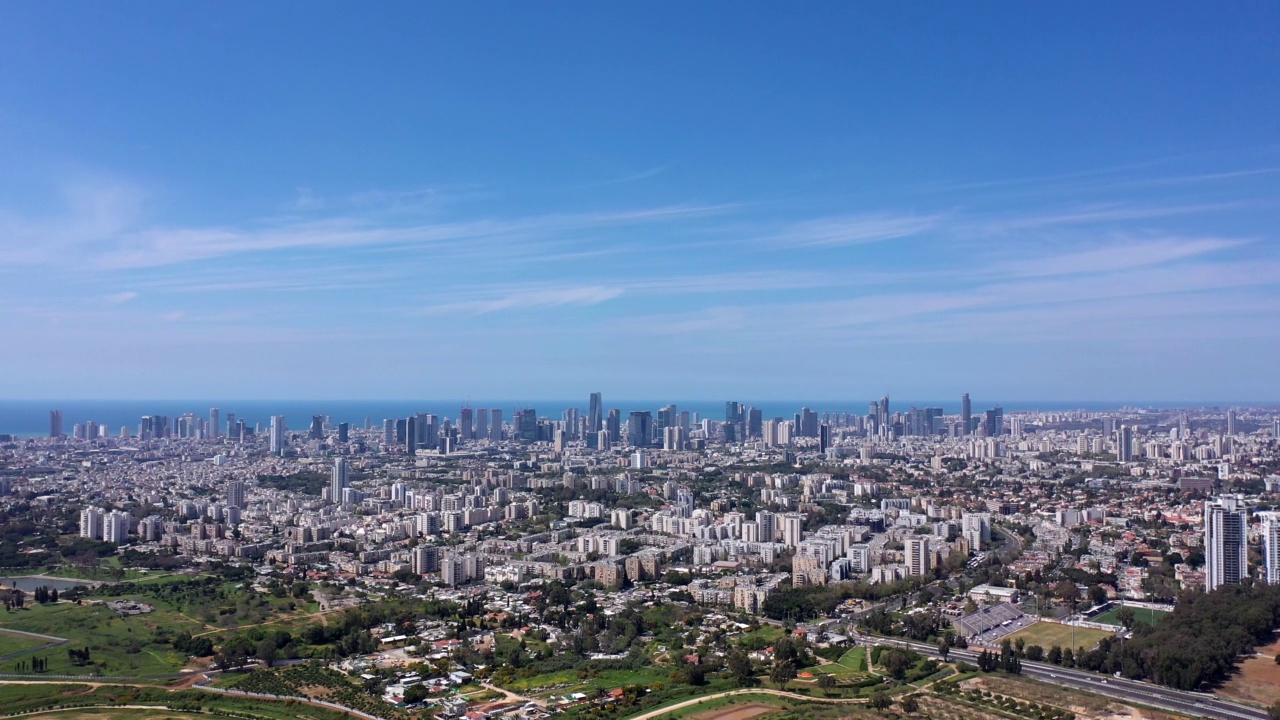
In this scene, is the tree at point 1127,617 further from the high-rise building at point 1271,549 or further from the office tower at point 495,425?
the office tower at point 495,425

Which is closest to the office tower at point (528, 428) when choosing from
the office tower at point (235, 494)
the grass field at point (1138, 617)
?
the office tower at point (235, 494)

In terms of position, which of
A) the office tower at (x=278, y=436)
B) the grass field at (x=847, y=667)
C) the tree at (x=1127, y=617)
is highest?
the office tower at (x=278, y=436)

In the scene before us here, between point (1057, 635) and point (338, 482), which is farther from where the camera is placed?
point (338, 482)

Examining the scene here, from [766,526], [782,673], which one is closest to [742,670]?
[782,673]

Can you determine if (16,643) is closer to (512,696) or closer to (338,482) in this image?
(512,696)

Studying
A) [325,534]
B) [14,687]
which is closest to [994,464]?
[325,534]

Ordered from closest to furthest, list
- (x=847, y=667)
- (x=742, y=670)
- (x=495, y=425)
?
(x=742, y=670) → (x=847, y=667) → (x=495, y=425)
